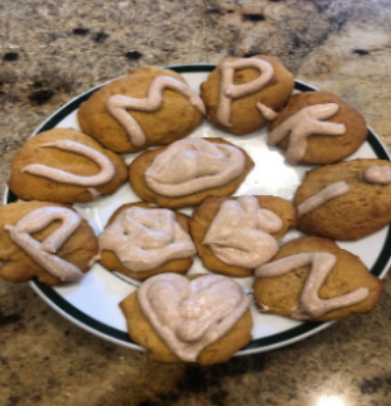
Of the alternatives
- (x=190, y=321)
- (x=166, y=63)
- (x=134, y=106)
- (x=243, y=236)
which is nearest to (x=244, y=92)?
(x=134, y=106)

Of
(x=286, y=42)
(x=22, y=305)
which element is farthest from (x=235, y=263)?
(x=286, y=42)

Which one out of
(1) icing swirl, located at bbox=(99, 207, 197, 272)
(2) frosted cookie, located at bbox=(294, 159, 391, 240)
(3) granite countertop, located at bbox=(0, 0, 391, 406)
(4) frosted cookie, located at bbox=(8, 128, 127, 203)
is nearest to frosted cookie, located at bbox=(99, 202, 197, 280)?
(1) icing swirl, located at bbox=(99, 207, 197, 272)

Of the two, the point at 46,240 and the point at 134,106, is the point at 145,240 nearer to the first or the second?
the point at 46,240

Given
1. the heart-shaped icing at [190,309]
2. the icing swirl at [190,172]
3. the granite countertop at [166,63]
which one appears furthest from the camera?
the icing swirl at [190,172]

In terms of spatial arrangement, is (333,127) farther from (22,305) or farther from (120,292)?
(22,305)

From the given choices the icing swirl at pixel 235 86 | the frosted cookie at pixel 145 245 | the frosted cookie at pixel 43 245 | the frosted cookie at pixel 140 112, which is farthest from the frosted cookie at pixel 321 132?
the frosted cookie at pixel 43 245

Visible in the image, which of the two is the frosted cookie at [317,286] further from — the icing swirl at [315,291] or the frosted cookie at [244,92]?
the frosted cookie at [244,92]
